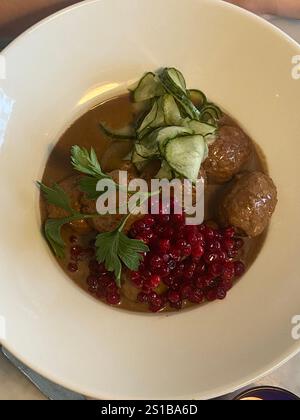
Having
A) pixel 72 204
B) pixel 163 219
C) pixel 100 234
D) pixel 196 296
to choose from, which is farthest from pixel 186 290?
pixel 72 204

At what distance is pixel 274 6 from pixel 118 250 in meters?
1.11

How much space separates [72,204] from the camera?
2.00m

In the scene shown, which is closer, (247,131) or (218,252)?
(218,252)

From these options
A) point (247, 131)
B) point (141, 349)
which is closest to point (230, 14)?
point (247, 131)

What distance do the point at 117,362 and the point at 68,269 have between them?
0.35m

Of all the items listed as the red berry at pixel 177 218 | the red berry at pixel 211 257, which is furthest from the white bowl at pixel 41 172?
the red berry at pixel 177 218

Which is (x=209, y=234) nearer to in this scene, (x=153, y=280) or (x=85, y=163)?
(x=153, y=280)

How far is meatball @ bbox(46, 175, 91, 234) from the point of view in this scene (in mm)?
1990

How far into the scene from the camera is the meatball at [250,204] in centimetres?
201

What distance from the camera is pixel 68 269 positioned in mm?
2023

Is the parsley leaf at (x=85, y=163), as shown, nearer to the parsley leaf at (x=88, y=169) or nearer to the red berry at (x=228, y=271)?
the parsley leaf at (x=88, y=169)

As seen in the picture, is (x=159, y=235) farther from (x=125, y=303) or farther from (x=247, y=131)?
(x=247, y=131)

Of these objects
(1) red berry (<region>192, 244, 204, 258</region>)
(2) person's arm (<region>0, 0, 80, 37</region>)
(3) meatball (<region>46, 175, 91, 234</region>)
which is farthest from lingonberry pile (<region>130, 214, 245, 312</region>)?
(2) person's arm (<region>0, 0, 80, 37</region>)

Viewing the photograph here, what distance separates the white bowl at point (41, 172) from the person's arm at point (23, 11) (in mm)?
167
